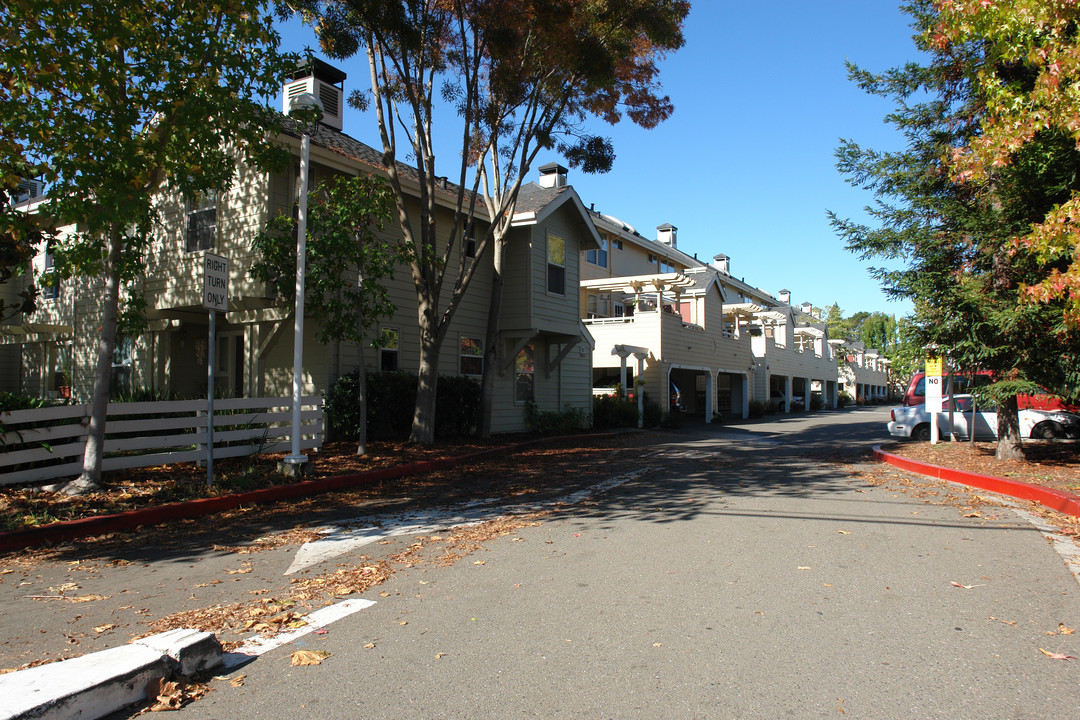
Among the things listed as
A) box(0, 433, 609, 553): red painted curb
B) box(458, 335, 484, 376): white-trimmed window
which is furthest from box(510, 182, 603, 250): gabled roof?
box(0, 433, 609, 553): red painted curb

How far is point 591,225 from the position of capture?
20.5m

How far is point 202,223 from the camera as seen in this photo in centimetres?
1454

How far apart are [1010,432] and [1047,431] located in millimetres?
6850

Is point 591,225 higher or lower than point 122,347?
higher

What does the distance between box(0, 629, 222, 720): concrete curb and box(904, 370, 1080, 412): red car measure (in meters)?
12.3

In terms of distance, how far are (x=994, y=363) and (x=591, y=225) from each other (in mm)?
11390

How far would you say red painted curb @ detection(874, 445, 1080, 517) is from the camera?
8328mm

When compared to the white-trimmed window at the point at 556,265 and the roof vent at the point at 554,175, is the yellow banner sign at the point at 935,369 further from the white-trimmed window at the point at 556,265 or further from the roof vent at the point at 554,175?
the roof vent at the point at 554,175

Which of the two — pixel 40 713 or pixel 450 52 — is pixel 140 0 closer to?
pixel 450 52

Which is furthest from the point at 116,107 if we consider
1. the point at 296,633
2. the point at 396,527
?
the point at 296,633

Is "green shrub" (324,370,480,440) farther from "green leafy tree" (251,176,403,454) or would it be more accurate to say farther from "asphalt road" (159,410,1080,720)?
"asphalt road" (159,410,1080,720)

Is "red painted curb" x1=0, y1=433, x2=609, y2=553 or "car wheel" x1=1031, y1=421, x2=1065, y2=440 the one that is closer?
"red painted curb" x1=0, y1=433, x2=609, y2=553

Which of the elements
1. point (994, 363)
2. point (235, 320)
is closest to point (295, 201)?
point (235, 320)

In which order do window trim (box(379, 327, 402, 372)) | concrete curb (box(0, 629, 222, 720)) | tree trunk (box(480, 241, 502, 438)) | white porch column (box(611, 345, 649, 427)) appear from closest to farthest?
concrete curb (box(0, 629, 222, 720)) → window trim (box(379, 327, 402, 372)) → tree trunk (box(480, 241, 502, 438)) → white porch column (box(611, 345, 649, 427))
